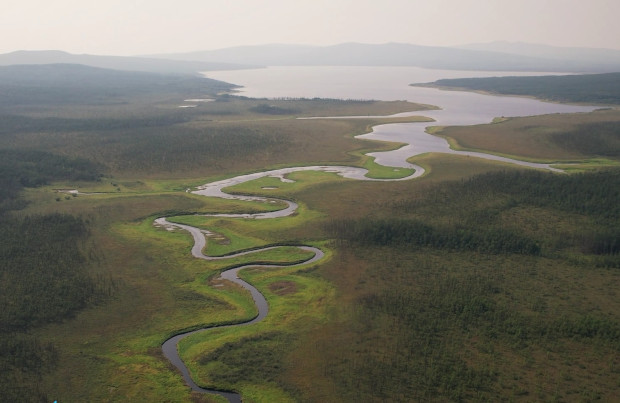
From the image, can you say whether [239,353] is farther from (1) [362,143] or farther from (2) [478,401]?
(1) [362,143]

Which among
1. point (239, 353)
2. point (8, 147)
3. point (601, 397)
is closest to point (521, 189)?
point (601, 397)

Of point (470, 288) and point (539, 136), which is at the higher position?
point (539, 136)

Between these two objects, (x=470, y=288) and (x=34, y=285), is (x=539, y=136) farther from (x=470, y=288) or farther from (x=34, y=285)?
(x=34, y=285)

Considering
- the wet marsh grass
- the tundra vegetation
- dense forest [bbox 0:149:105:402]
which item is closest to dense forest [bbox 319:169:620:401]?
the tundra vegetation

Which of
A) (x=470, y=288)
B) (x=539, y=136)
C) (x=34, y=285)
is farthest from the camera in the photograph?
(x=539, y=136)

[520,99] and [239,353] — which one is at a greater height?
[520,99]

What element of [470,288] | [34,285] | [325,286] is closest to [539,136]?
[470,288]

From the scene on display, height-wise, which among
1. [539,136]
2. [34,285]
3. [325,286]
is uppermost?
[539,136]

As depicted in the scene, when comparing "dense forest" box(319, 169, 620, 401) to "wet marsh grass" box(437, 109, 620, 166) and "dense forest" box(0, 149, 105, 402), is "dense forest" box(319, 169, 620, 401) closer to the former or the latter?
"dense forest" box(0, 149, 105, 402)
